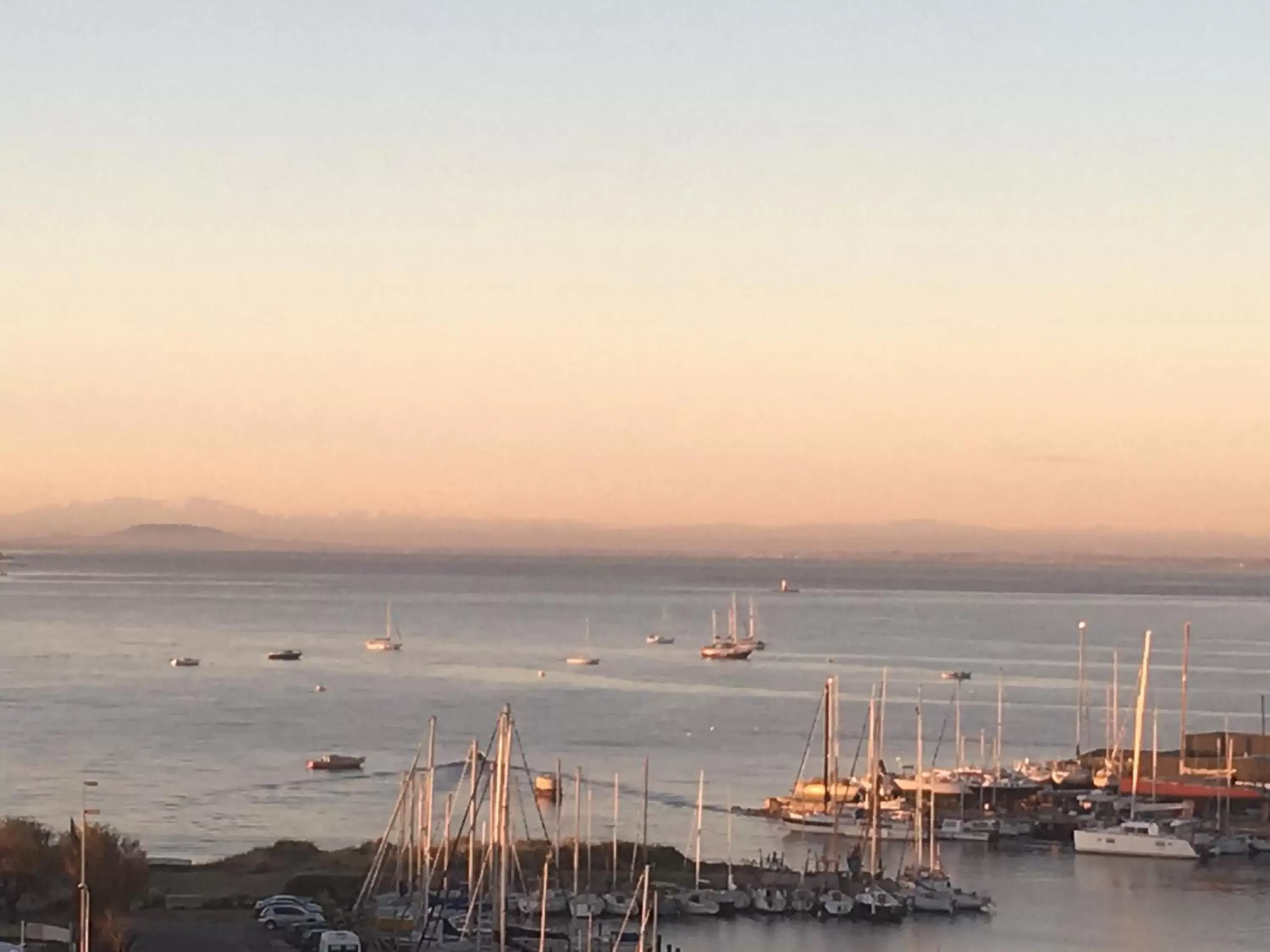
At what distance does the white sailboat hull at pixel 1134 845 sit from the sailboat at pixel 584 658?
55.3 meters

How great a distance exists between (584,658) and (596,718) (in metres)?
30.2

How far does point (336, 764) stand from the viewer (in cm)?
5594

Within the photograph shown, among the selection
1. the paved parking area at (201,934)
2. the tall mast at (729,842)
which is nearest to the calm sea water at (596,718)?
the tall mast at (729,842)

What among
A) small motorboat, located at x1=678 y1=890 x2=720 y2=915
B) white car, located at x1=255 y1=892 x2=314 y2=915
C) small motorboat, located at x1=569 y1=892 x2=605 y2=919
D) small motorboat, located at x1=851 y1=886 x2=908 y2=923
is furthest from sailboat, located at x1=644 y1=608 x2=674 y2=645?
white car, located at x1=255 y1=892 x2=314 y2=915

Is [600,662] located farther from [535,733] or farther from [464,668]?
[535,733]

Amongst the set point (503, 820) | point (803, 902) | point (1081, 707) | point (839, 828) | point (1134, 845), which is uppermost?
point (503, 820)

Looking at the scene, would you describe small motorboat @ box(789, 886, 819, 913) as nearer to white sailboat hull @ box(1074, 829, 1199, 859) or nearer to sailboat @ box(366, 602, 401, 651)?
white sailboat hull @ box(1074, 829, 1199, 859)

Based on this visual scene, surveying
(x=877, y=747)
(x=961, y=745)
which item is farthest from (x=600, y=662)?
(x=877, y=747)

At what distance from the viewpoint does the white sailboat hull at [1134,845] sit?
44750 millimetres

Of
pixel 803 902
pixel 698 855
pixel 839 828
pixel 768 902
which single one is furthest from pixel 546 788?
pixel 768 902

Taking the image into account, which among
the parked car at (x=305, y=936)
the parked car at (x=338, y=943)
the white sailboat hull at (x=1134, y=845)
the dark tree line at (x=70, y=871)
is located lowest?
the white sailboat hull at (x=1134, y=845)

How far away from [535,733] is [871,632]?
77.6m

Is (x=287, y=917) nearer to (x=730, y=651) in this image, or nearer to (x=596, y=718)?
(x=596, y=718)

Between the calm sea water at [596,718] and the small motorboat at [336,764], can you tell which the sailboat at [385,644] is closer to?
the calm sea water at [596,718]
